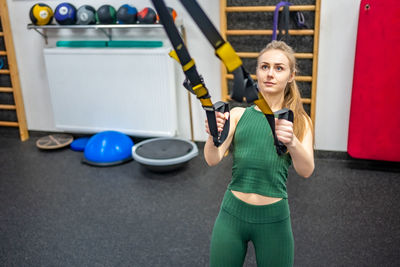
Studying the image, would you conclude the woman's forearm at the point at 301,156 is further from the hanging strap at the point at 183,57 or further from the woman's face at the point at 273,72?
the hanging strap at the point at 183,57

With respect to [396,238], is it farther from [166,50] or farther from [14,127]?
Answer: [14,127]

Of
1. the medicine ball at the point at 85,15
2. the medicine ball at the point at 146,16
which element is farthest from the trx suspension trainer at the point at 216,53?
the medicine ball at the point at 85,15

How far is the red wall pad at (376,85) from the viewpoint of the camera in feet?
10.6

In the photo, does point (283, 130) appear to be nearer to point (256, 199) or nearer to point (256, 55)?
point (256, 199)

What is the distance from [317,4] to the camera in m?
3.37

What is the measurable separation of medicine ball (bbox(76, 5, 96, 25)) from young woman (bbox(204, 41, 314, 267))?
8.81ft

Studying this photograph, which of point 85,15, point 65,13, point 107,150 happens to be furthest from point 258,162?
point 65,13

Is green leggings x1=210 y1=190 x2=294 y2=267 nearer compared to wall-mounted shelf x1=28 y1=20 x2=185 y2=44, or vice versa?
green leggings x1=210 y1=190 x2=294 y2=267

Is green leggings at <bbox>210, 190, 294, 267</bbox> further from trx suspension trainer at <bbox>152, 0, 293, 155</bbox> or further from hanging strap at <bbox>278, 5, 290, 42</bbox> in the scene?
hanging strap at <bbox>278, 5, 290, 42</bbox>

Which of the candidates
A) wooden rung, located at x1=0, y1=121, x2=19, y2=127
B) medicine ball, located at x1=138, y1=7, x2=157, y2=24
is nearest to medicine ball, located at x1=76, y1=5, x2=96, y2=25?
medicine ball, located at x1=138, y1=7, x2=157, y2=24

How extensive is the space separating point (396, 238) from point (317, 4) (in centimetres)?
183

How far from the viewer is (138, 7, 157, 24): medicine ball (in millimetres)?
3689

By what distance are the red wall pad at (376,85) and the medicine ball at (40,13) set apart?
273cm

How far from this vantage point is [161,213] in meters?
3.06
